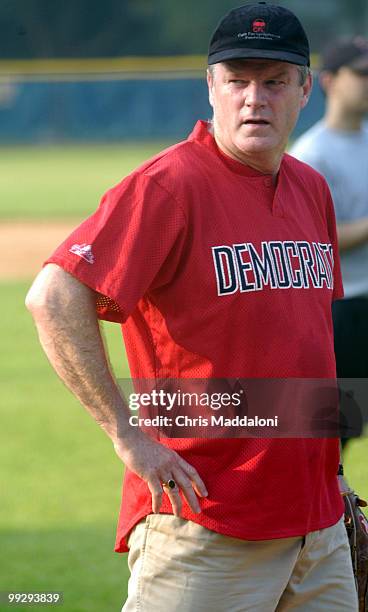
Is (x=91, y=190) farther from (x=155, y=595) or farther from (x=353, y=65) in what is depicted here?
(x=155, y=595)

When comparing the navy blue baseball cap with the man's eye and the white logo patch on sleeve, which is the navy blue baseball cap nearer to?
the man's eye

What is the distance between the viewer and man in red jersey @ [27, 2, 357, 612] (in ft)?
8.29

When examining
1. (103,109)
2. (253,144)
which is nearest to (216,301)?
(253,144)

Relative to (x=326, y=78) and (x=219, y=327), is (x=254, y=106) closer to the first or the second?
(x=219, y=327)

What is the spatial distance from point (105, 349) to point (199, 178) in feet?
1.49

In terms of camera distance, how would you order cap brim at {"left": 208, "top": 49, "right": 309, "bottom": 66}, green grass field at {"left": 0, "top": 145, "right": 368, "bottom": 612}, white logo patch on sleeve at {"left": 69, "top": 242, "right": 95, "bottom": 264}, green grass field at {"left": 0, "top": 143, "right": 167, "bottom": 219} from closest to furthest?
white logo patch on sleeve at {"left": 69, "top": 242, "right": 95, "bottom": 264}, cap brim at {"left": 208, "top": 49, "right": 309, "bottom": 66}, green grass field at {"left": 0, "top": 145, "right": 368, "bottom": 612}, green grass field at {"left": 0, "top": 143, "right": 167, "bottom": 219}

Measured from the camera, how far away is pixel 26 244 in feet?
54.8

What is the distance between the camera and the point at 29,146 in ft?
116

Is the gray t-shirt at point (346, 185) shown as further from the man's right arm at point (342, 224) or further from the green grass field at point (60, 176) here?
the green grass field at point (60, 176)

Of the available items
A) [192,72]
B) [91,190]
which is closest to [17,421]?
[91,190]

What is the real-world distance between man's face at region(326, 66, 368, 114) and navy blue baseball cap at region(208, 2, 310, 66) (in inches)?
101

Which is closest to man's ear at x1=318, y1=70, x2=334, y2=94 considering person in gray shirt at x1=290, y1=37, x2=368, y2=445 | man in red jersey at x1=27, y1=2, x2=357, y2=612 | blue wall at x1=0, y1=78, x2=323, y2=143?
person in gray shirt at x1=290, y1=37, x2=368, y2=445

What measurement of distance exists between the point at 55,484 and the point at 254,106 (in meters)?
3.57

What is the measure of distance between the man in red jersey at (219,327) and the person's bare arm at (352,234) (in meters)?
2.20
